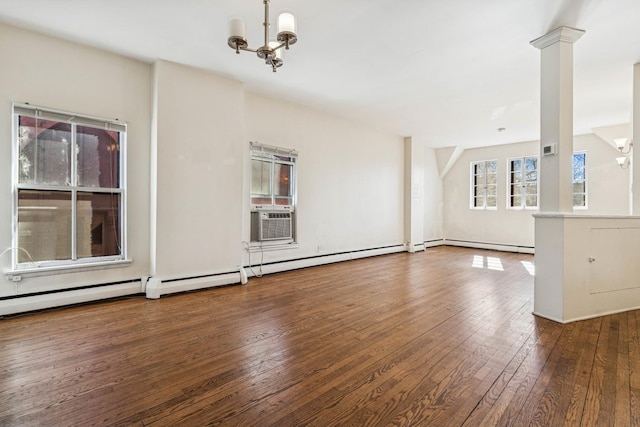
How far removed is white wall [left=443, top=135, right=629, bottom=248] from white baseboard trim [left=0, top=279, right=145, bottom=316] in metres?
8.29

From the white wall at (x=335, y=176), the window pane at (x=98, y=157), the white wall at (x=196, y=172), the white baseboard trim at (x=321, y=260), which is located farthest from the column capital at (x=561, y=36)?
the window pane at (x=98, y=157)

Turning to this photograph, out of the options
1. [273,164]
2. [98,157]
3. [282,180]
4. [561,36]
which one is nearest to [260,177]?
[273,164]

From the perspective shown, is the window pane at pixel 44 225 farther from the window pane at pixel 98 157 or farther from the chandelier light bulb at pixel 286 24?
the chandelier light bulb at pixel 286 24

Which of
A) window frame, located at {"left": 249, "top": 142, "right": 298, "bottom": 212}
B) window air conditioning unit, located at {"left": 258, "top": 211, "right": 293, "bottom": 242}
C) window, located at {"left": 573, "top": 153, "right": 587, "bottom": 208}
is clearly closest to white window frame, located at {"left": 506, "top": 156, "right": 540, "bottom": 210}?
window, located at {"left": 573, "top": 153, "right": 587, "bottom": 208}

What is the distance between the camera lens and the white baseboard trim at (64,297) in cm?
294

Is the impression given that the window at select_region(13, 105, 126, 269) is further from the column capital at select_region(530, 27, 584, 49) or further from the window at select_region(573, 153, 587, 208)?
the window at select_region(573, 153, 587, 208)

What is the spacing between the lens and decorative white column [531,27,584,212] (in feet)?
9.57

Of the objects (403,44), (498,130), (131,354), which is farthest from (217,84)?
(498,130)

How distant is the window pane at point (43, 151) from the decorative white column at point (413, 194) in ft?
21.9

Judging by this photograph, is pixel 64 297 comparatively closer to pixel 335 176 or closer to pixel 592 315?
pixel 335 176

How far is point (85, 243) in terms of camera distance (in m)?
3.43

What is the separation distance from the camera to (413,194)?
301 inches

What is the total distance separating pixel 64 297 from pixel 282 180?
10.6ft

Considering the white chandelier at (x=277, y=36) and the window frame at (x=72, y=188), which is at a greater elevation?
the white chandelier at (x=277, y=36)
